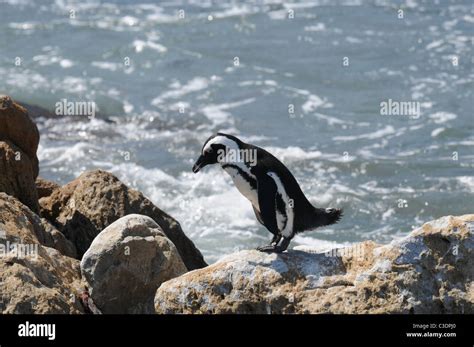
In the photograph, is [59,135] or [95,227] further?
[59,135]

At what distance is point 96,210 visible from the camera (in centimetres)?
1078

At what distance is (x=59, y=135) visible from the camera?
19859 millimetres

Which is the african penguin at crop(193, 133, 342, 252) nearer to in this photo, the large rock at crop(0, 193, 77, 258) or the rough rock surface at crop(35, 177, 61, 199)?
the large rock at crop(0, 193, 77, 258)

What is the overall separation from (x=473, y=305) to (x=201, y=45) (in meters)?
20.4

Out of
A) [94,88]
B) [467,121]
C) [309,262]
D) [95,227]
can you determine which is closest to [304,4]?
[94,88]

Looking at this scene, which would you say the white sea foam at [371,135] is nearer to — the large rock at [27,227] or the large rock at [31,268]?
the large rock at [27,227]

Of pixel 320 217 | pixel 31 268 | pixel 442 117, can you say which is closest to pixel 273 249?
pixel 320 217

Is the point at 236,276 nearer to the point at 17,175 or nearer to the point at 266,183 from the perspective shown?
the point at 266,183

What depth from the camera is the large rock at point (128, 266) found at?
908 cm

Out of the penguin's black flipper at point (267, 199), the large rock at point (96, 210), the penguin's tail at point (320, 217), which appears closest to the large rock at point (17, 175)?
the large rock at point (96, 210)

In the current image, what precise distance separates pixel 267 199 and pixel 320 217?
21.7 inches

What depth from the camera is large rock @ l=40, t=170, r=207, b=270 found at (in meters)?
10.7
